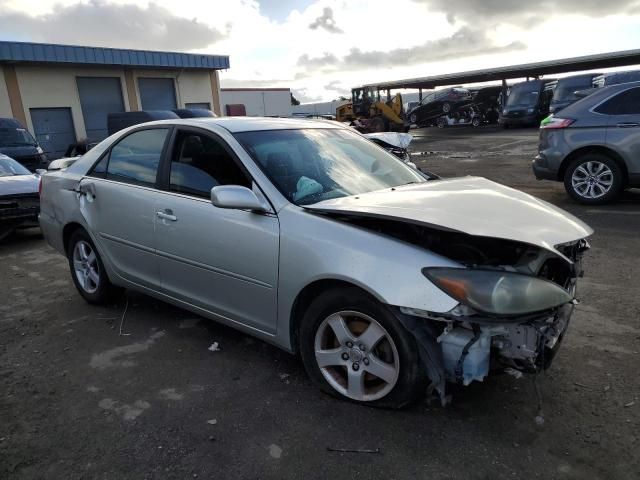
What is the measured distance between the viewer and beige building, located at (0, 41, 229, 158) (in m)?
18.5

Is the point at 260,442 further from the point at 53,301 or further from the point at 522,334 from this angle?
the point at 53,301

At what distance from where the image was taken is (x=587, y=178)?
24.5 ft

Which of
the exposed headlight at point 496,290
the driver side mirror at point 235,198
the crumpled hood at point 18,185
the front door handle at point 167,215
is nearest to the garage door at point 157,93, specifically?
the crumpled hood at point 18,185

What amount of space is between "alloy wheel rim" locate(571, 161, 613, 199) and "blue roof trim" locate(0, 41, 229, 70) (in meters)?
18.6

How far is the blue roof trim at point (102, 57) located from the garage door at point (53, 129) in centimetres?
200

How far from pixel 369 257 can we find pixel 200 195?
1.40 metres

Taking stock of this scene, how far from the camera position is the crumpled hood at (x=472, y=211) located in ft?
8.05

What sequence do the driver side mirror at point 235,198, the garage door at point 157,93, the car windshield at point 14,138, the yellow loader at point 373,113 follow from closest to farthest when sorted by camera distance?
the driver side mirror at point 235,198
the car windshield at point 14,138
the garage door at point 157,93
the yellow loader at point 373,113

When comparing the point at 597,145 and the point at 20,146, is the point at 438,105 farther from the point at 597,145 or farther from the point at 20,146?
the point at 597,145

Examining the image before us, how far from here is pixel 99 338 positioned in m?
3.86

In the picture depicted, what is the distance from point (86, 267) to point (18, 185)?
12.5ft

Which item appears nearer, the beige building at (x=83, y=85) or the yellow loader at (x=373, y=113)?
the beige building at (x=83, y=85)

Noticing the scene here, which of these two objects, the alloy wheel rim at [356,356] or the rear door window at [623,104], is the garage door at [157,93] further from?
the alloy wheel rim at [356,356]

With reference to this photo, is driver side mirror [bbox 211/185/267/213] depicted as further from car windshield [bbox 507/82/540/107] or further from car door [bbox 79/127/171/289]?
car windshield [bbox 507/82/540/107]
